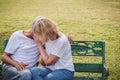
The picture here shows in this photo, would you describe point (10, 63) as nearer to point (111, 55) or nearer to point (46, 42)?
point (46, 42)

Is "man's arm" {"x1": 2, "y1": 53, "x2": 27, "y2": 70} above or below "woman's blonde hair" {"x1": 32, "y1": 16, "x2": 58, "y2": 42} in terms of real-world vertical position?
below

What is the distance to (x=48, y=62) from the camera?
554 centimetres

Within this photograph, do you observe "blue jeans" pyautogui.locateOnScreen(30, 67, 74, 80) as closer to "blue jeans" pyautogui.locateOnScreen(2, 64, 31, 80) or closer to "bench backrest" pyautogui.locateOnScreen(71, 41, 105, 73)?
"blue jeans" pyautogui.locateOnScreen(2, 64, 31, 80)

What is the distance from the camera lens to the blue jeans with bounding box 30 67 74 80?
5.48m

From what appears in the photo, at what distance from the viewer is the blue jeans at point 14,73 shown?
5379mm

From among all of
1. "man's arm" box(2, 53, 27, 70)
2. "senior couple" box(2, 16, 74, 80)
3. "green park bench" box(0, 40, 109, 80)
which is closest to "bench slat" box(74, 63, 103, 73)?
"green park bench" box(0, 40, 109, 80)

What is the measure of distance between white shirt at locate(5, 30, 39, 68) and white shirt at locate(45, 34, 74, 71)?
32cm

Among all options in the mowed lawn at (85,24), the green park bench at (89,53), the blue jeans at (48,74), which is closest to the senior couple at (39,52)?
the blue jeans at (48,74)

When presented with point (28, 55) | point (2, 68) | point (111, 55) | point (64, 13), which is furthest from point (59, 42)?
point (64, 13)

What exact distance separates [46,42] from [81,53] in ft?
3.57

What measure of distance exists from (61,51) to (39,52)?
1.53ft

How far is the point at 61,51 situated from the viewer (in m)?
5.58

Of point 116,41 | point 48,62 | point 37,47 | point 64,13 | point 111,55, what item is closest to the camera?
point 48,62

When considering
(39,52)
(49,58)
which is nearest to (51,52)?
(49,58)
